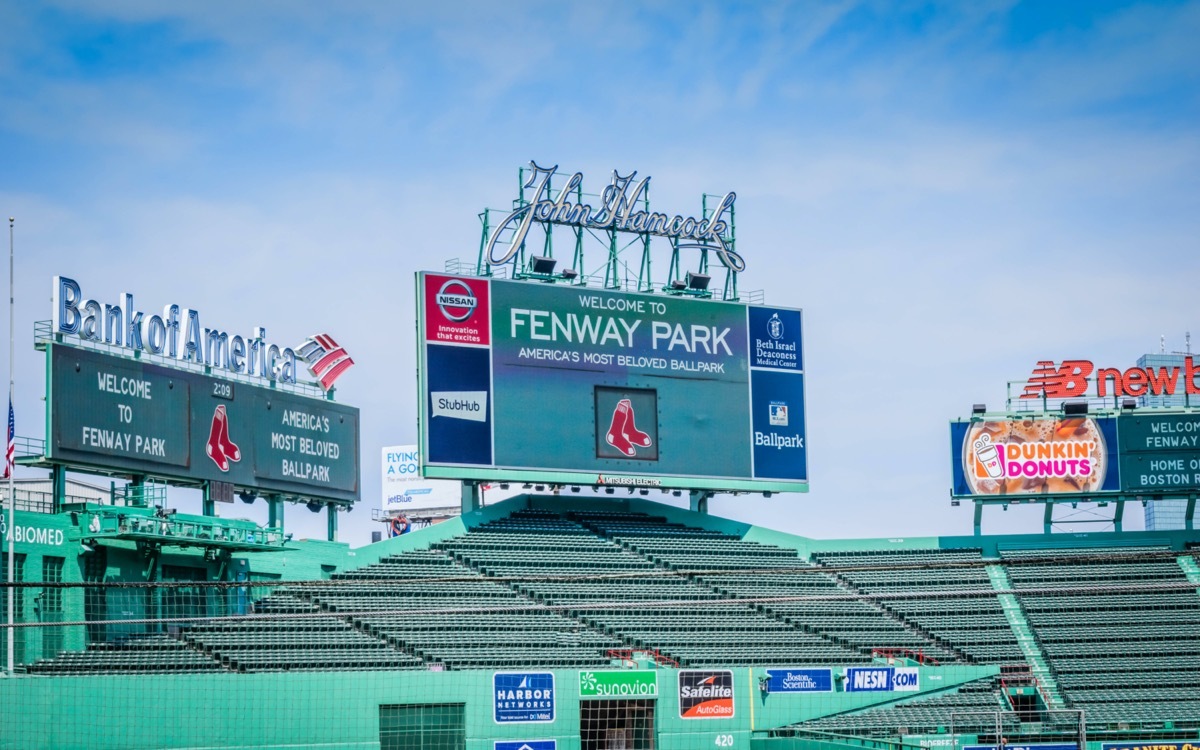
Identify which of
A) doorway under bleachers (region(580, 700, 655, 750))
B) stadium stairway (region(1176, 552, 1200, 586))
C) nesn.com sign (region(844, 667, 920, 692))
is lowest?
doorway under bleachers (region(580, 700, 655, 750))

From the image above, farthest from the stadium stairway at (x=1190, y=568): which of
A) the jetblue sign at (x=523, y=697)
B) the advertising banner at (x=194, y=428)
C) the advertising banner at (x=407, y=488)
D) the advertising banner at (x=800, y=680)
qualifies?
the advertising banner at (x=407, y=488)

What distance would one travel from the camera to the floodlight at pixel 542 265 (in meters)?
46.8

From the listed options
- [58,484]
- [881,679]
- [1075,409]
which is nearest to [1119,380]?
[1075,409]

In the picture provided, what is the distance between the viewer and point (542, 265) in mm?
46875

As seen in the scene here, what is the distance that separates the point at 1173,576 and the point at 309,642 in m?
27.6

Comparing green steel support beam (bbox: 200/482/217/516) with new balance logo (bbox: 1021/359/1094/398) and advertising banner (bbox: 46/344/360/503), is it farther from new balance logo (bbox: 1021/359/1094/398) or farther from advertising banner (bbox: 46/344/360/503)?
new balance logo (bbox: 1021/359/1094/398)

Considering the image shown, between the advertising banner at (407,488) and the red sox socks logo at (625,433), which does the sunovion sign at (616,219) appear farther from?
the advertising banner at (407,488)

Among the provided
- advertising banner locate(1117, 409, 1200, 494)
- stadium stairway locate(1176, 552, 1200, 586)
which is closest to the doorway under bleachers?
advertising banner locate(1117, 409, 1200, 494)

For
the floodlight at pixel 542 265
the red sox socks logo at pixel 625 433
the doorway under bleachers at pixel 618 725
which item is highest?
the floodlight at pixel 542 265

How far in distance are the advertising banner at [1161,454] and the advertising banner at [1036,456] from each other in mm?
462

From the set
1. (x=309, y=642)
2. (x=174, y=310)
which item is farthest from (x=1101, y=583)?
(x=174, y=310)

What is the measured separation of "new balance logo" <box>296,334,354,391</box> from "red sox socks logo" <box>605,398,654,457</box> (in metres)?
8.07

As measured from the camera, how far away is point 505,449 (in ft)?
147

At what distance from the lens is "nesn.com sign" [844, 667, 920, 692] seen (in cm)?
4169
